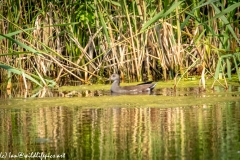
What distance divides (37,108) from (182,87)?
2.88 meters

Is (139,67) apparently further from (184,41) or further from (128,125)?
(128,125)

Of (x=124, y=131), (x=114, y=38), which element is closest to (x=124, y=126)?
(x=124, y=131)

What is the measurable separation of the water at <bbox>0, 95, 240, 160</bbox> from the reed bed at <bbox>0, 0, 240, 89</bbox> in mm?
3032

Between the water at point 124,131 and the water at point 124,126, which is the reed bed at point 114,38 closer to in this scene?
the water at point 124,126

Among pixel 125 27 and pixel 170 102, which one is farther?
pixel 125 27

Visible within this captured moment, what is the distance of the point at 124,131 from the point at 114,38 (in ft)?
20.5

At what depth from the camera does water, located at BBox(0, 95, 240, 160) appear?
5270 mm

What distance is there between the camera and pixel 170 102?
28.2 ft

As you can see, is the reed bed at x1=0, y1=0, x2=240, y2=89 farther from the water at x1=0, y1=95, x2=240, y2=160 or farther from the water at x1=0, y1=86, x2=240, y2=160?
the water at x1=0, y1=95, x2=240, y2=160

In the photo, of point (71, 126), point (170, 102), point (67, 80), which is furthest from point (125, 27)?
point (71, 126)

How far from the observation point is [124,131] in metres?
6.31

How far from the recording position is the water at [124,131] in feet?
17.3

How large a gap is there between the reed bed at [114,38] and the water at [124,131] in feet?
9.95

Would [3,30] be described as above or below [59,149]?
above
